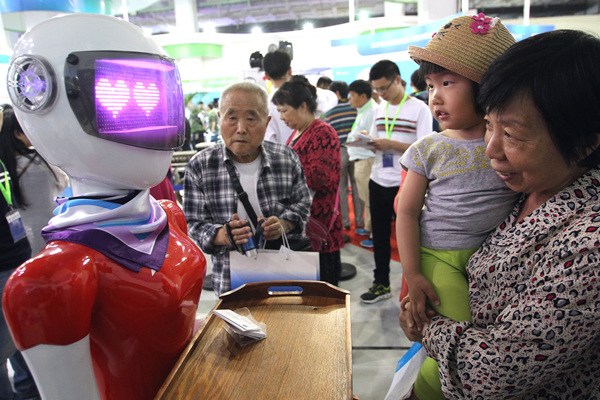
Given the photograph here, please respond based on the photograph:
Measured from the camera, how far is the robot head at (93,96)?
74 centimetres

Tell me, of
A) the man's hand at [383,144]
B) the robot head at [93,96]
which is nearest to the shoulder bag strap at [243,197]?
the robot head at [93,96]

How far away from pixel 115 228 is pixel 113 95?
250 millimetres

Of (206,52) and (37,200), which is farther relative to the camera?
(206,52)

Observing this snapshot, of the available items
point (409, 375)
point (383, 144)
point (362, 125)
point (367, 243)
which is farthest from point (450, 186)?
point (367, 243)

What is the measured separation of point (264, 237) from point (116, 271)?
717 millimetres

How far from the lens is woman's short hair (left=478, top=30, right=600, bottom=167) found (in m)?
0.70

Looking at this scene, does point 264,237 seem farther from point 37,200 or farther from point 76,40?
point 37,200

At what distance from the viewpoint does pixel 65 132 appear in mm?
759

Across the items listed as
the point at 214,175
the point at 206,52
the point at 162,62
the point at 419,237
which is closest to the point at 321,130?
the point at 214,175

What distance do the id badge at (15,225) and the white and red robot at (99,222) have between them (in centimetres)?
122

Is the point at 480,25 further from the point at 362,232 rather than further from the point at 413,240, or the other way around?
the point at 362,232

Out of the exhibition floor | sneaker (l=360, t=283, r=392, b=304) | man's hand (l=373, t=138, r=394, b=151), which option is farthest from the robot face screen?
sneaker (l=360, t=283, r=392, b=304)

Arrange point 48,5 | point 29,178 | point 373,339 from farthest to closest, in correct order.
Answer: point 48,5
point 373,339
point 29,178

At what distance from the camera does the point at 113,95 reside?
2.54ft
